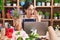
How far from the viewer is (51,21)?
476cm

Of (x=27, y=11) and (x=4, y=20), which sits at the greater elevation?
(x=27, y=11)

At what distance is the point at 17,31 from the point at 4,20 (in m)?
2.42

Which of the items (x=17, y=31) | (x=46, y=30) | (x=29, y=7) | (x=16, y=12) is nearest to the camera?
(x=17, y=31)

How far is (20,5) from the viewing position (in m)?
4.77

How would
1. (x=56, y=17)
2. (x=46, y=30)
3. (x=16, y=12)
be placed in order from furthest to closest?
1. (x=56, y=17)
2. (x=46, y=30)
3. (x=16, y=12)

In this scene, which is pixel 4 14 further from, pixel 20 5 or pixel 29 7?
pixel 29 7

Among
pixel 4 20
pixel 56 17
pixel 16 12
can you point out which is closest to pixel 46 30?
pixel 16 12

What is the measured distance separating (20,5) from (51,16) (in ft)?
2.90

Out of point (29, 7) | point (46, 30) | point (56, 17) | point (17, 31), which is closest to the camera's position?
point (17, 31)

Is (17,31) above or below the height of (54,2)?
below

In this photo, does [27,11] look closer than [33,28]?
No

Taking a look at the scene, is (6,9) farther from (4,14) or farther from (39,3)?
(39,3)

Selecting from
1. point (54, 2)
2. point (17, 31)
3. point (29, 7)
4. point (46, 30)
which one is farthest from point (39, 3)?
point (17, 31)

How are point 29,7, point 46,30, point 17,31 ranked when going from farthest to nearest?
point 29,7 < point 46,30 < point 17,31
